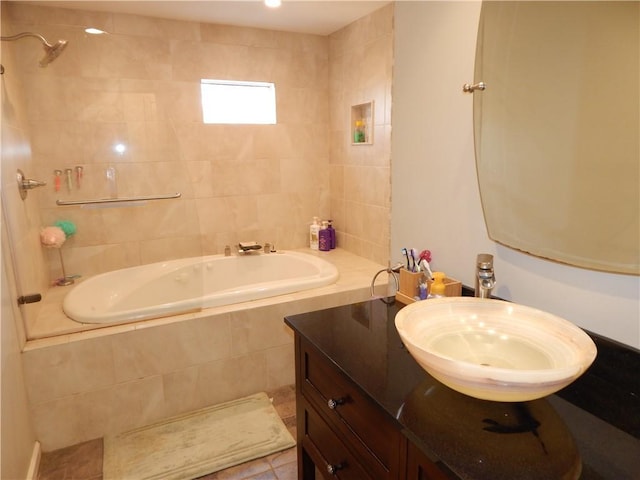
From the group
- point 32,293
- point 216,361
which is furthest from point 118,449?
point 32,293

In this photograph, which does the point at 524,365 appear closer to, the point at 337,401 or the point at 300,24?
the point at 337,401

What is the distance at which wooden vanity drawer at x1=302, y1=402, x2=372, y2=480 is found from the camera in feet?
3.88

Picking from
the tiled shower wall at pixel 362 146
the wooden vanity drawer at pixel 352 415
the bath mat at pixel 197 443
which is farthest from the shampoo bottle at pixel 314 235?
the wooden vanity drawer at pixel 352 415

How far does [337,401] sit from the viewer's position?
1200 millimetres

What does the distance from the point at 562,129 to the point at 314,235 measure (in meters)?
2.27

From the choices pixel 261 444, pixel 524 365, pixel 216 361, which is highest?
pixel 524 365

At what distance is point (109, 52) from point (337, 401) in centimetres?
254

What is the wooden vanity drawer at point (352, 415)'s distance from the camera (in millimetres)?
1002

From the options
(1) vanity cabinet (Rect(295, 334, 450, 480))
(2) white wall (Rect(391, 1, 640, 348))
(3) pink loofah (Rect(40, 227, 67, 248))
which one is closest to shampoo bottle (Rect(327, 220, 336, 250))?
(2) white wall (Rect(391, 1, 640, 348))

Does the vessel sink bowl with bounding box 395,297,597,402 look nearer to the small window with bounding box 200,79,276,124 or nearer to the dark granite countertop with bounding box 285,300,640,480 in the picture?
the dark granite countertop with bounding box 285,300,640,480

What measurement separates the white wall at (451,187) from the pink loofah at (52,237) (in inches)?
78.6

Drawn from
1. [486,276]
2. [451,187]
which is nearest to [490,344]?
[486,276]

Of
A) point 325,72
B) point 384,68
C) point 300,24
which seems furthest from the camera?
point 325,72

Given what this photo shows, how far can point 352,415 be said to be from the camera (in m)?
1.14
